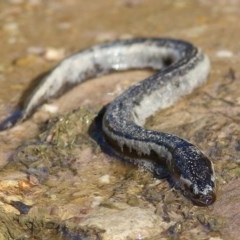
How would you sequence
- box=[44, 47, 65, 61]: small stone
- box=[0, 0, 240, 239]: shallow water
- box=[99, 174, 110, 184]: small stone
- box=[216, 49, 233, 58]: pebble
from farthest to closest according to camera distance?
box=[44, 47, 65, 61]: small stone, box=[216, 49, 233, 58]: pebble, box=[99, 174, 110, 184]: small stone, box=[0, 0, 240, 239]: shallow water

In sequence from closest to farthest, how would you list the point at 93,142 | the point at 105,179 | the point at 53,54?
the point at 105,179 < the point at 93,142 < the point at 53,54

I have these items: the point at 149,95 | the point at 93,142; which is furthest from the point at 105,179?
the point at 149,95

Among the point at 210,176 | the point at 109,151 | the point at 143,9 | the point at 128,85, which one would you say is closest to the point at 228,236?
the point at 210,176

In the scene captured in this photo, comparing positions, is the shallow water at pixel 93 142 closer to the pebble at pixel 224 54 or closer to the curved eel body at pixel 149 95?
the pebble at pixel 224 54

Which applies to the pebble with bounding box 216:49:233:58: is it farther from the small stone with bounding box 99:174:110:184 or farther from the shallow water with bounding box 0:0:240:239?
the small stone with bounding box 99:174:110:184

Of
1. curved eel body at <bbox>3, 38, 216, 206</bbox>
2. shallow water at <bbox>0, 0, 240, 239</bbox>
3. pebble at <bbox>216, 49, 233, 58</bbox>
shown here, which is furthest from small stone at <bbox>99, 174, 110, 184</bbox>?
pebble at <bbox>216, 49, 233, 58</bbox>

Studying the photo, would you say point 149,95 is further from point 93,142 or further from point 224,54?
point 224,54

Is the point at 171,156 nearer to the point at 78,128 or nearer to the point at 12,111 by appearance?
the point at 78,128

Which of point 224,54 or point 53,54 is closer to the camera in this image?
point 224,54
